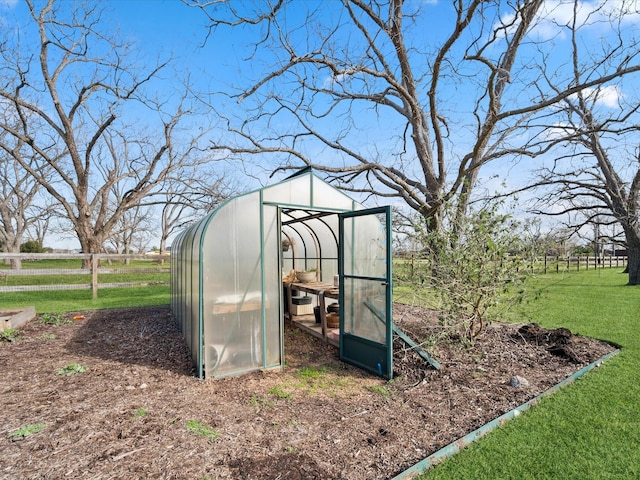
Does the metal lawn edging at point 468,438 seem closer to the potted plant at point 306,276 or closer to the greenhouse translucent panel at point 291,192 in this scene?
the greenhouse translucent panel at point 291,192

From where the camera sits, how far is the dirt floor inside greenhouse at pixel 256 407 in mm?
2592

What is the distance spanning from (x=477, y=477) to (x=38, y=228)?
43359 mm

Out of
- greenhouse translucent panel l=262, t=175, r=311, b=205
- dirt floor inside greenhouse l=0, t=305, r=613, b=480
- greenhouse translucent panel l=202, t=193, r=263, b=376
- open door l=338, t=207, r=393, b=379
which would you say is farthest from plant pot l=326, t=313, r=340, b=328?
greenhouse translucent panel l=262, t=175, r=311, b=205

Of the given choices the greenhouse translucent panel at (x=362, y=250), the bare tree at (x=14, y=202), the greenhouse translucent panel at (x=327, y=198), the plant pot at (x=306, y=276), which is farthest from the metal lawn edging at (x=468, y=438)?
the bare tree at (x=14, y=202)

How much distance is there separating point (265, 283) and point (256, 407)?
157cm

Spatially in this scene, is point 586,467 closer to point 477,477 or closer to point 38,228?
point 477,477

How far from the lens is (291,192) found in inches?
196

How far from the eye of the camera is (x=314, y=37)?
7086 mm

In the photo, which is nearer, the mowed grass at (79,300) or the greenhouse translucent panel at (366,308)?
the greenhouse translucent panel at (366,308)

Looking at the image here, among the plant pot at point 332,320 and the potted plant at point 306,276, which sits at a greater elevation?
the potted plant at point 306,276

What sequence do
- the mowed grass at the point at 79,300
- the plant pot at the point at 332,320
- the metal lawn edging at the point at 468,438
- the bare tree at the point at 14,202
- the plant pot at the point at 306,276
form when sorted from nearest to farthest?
the metal lawn edging at the point at 468,438
the plant pot at the point at 332,320
the plant pot at the point at 306,276
the mowed grass at the point at 79,300
the bare tree at the point at 14,202

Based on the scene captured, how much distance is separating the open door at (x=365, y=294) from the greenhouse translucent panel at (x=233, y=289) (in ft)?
3.91

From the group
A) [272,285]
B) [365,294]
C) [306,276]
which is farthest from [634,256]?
[272,285]

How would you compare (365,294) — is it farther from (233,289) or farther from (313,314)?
(313,314)
